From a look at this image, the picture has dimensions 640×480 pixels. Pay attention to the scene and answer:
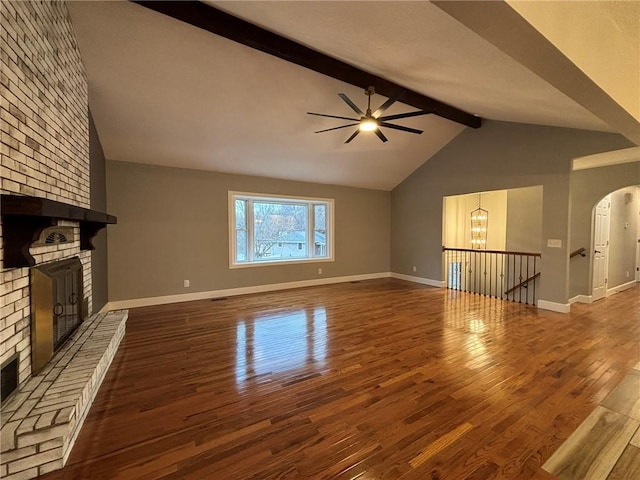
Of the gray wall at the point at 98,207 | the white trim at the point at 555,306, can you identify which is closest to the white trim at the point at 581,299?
the white trim at the point at 555,306

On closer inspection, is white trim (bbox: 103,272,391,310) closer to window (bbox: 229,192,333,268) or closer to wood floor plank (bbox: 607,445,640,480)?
window (bbox: 229,192,333,268)

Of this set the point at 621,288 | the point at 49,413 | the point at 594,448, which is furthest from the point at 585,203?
the point at 49,413

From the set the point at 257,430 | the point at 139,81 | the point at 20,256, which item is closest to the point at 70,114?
the point at 139,81

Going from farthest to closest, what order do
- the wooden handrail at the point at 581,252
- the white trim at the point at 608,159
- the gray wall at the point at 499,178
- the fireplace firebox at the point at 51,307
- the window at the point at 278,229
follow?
the window at the point at 278,229, the wooden handrail at the point at 581,252, the gray wall at the point at 499,178, the white trim at the point at 608,159, the fireplace firebox at the point at 51,307

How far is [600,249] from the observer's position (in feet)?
17.6

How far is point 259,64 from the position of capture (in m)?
3.30

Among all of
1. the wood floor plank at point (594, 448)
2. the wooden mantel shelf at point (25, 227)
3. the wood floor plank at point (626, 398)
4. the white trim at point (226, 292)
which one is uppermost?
the wooden mantel shelf at point (25, 227)

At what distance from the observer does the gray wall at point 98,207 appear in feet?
12.2

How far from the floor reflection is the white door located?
512 centimetres

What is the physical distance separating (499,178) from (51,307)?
6.36 m

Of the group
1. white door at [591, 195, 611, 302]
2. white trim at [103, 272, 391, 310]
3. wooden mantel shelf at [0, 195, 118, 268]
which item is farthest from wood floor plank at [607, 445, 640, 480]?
white trim at [103, 272, 391, 310]

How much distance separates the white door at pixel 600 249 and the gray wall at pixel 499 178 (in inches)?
50.5

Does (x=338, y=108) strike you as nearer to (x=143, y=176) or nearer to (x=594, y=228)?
(x=143, y=176)

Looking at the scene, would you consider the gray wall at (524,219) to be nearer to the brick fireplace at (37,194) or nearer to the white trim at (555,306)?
the white trim at (555,306)
